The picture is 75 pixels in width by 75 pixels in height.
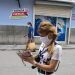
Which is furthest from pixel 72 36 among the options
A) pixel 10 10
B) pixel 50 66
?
pixel 50 66

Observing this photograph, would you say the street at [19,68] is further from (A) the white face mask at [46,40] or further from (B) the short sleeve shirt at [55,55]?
(A) the white face mask at [46,40]

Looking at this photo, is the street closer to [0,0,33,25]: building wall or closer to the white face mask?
the white face mask

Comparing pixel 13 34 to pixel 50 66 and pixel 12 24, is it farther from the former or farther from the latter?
pixel 50 66

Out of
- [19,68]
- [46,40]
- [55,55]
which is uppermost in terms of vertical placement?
[46,40]

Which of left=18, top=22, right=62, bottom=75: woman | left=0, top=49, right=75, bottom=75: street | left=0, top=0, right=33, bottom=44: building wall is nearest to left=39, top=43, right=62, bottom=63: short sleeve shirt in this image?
left=18, top=22, right=62, bottom=75: woman

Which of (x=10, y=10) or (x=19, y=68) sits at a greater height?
(x=10, y=10)

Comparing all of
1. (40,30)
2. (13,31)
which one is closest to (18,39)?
(13,31)

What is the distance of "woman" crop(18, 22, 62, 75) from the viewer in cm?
426

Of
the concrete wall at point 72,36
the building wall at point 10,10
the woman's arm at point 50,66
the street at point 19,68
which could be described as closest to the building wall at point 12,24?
the building wall at point 10,10

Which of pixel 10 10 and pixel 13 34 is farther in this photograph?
pixel 13 34

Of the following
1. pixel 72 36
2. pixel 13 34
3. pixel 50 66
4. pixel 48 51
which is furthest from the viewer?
pixel 72 36

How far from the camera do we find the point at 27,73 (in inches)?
419

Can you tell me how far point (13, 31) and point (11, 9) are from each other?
1.46 m

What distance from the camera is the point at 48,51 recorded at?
4359 mm
